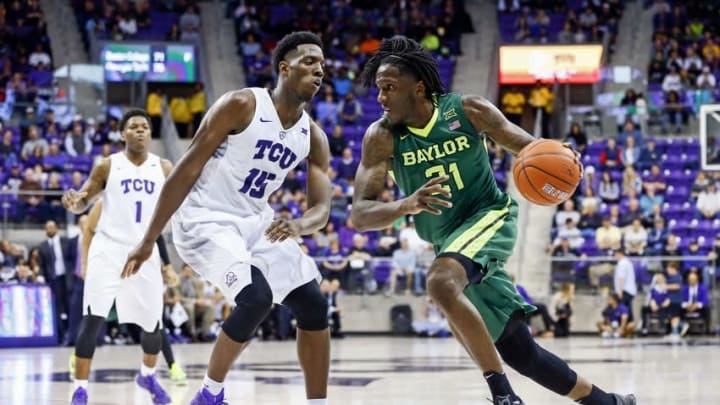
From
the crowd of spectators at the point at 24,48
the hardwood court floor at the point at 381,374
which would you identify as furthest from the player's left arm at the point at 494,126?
the crowd of spectators at the point at 24,48

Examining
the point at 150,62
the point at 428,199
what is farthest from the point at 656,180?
the point at 428,199

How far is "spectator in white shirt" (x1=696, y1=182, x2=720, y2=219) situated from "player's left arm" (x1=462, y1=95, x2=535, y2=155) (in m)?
15.5

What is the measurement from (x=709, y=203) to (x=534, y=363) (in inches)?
626

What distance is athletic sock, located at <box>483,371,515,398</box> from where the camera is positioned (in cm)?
573

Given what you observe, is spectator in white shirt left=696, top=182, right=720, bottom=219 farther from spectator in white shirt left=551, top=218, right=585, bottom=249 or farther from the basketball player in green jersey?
the basketball player in green jersey

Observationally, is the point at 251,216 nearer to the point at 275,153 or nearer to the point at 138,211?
the point at 275,153

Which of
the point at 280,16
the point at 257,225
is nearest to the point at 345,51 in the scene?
the point at 280,16

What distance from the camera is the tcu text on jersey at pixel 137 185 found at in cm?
895

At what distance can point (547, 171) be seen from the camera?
5805 millimetres

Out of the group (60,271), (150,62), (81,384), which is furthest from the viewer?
(150,62)

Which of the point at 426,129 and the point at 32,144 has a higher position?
the point at 32,144

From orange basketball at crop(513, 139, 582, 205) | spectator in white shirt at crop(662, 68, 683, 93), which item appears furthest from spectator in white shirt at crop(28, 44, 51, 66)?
orange basketball at crop(513, 139, 582, 205)

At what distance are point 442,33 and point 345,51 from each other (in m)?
2.39

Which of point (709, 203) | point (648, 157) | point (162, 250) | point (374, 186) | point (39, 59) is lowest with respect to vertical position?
point (162, 250)
